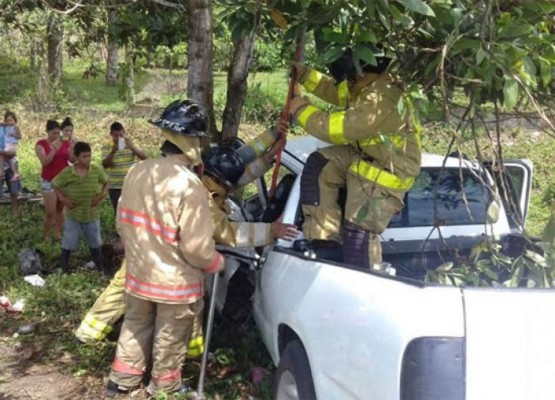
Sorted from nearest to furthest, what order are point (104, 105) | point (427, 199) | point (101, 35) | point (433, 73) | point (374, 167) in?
point (433, 73), point (374, 167), point (427, 199), point (101, 35), point (104, 105)

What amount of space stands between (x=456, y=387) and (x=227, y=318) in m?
2.53

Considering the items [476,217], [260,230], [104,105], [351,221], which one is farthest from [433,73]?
[104,105]

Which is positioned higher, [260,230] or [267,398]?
[260,230]

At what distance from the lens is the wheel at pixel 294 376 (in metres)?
3.07

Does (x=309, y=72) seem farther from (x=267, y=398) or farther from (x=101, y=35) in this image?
(x=101, y=35)

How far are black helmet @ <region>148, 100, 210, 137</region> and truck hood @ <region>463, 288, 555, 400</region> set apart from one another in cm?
202

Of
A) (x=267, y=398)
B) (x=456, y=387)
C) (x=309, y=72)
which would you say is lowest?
(x=267, y=398)

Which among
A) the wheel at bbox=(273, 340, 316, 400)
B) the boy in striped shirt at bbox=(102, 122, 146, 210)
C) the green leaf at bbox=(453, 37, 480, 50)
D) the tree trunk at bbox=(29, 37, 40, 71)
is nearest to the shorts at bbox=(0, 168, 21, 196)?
the boy in striped shirt at bbox=(102, 122, 146, 210)

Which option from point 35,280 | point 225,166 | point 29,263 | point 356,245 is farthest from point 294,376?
point 29,263

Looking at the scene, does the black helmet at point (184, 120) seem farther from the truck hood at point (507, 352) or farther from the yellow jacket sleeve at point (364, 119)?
the truck hood at point (507, 352)

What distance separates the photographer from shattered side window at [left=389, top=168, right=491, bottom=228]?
4.27 meters

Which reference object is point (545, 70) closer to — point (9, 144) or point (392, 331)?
point (392, 331)

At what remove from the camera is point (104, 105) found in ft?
60.6

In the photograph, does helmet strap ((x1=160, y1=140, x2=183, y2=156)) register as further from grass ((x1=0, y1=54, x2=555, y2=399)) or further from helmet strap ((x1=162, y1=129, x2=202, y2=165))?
grass ((x1=0, y1=54, x2=555, y2=399))
